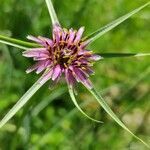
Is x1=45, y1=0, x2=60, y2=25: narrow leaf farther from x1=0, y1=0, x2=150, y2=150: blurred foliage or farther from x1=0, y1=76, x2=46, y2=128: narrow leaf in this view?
x1=0, y1=0, x2=150, y2=150: blurred foliage

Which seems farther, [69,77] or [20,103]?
[69,77]

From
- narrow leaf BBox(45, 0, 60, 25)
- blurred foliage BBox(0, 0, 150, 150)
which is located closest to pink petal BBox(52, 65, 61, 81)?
narrow leaf BBox(45, 0, 60, 25)

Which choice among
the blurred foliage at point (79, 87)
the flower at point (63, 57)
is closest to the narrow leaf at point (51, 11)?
the flower at point (63, 57)

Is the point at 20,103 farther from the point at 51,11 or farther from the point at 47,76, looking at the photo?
the point at 51,11

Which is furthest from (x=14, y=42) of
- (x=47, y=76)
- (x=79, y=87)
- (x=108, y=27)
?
(x=79, y=87)

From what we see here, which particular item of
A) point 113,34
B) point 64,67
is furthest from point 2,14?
point 64,67
